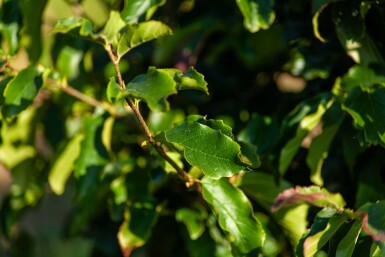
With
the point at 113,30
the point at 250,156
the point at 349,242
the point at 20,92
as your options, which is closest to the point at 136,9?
the point at 113,30

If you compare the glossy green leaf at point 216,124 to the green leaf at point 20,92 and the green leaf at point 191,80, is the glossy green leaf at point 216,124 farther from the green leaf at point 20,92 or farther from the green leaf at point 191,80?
the green leaf at point 20,92

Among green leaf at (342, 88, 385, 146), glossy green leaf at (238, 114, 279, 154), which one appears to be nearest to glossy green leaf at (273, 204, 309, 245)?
glossy green leaf at (238, 114, 279, 154)

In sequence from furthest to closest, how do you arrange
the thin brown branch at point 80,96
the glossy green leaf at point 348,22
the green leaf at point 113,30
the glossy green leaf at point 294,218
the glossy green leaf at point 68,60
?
the glossy green leaf at point 68,60 < the thin brown branch at point 80,96 < the glossy green leaf at point 294,218 < the glossy green leaf at point 348,22 < the green leaf at point 113,30

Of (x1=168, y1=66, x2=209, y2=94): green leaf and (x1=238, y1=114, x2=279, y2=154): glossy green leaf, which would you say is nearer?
(x1=168, y1=66, x2=209, y2=94): green leaf

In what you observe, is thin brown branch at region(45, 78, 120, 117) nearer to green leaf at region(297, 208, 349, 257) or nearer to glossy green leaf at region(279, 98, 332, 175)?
glossy green leaf at region(279, 98, 332, 175)

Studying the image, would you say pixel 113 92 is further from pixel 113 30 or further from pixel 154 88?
pixel 113 30

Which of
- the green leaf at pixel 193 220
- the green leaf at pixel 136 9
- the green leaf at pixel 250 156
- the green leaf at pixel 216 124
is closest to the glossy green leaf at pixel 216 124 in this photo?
the green leaf at pixel 216 124

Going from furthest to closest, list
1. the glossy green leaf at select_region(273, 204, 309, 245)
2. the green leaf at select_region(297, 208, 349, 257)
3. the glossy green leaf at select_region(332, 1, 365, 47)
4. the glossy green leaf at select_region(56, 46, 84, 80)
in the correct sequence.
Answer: the glossy green leaf at select_region(56, 46, 84, 80) < the glossy green leaf at select_region(273, 204, 309, 245) < the glossy green leaf at select_region(332, 1, 365, 47) < the green leaf at select_region(297, 208, 349, 257)
